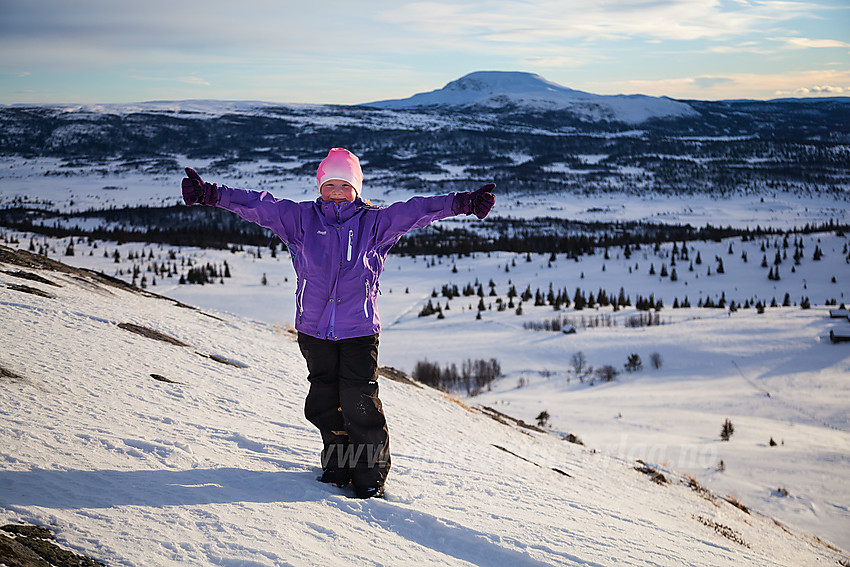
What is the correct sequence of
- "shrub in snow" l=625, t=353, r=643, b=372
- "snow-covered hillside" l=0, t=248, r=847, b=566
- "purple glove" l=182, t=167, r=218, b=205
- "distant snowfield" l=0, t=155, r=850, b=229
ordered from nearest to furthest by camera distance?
"snow-covered hillside" l=0, t=248, r=847, b=566, "purple glove" l=182, t=167, r=218, b=205, "shrub in snow" l=625, t=353, r=643, b=372, "distant snowfield" l=0, t=155, r=850, b=229

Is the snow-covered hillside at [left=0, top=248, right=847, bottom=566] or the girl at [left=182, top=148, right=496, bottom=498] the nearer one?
the snow-covered hillside at [left=0, top=248, right=847, bottom=566]

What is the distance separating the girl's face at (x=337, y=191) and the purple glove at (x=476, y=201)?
0.51m

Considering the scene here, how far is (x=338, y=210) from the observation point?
284 cm

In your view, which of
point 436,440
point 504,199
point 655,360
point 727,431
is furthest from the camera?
point 504,199

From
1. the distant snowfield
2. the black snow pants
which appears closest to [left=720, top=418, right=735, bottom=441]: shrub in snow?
the black snow pants

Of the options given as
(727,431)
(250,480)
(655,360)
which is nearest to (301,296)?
(250,480)

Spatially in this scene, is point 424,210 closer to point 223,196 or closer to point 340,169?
point 340,169

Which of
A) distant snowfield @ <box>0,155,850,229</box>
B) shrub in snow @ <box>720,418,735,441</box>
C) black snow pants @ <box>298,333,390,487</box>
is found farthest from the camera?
distant snowfield @ <box>0,155,850,229</box>

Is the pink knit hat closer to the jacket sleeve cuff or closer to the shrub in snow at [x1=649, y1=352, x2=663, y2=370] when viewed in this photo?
the jacket sleeve cuff

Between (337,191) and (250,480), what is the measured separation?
136 cm

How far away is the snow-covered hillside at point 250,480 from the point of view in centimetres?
206

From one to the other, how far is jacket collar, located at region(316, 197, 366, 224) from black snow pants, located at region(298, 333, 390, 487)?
559mm

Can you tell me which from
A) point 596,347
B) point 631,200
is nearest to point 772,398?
point 596,347

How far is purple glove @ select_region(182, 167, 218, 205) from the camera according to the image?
2557 millimetres
